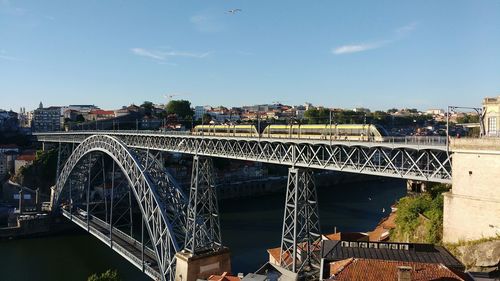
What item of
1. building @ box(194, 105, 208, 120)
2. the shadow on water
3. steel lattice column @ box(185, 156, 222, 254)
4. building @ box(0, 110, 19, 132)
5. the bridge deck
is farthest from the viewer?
building @ box(194, 105, 208, 120)

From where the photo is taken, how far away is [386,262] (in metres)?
13.3

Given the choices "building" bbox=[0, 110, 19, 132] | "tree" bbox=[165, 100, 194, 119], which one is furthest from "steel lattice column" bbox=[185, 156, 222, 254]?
"building" bbox=[0, 110, 19, 132]

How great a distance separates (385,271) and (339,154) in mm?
6095

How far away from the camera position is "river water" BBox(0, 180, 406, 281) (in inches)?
1316

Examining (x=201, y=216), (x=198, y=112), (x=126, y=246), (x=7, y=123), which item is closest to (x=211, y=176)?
(x=201, y=216)

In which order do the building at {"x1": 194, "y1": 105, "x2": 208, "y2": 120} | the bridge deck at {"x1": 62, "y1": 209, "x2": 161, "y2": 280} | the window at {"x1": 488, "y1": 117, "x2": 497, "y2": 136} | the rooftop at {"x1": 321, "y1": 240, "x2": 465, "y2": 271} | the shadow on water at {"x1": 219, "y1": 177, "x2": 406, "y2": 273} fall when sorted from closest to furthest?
the rooftop at {"x1": 321, "y1": 240, "x2": 465, "y2": 271} → the window at {"x1": 488, "y1": 117, "x2": 497, "y2": 136} → the bridge deck at {"x1": 62, "y1": 209, "x2": 161, "y2": 280} → the shadow on water at {"x1": 219, "y1": 177, "x2": 406, "y2": 273} → the building at {"x1": 194, "y1": 105, "x2": 208, "y2": 120}

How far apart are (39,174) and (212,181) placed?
143 feet

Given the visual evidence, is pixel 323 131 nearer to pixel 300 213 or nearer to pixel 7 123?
pixel 300 213

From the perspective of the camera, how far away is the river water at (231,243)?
Result: 3344 centimetres

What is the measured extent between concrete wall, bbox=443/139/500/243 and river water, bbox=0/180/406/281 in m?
19.6

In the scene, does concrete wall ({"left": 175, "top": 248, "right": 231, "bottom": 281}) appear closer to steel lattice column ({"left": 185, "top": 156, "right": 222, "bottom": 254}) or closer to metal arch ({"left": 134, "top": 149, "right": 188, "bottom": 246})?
steel lattice column ({"left": 185, "top": 156, "right": 222, "bottom": 254})

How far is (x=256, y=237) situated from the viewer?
41344mm

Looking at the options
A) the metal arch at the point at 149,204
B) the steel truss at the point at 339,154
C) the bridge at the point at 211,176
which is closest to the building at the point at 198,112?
the bridge at the point at 211,176

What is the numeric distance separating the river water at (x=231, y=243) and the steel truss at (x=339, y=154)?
36.8ft
